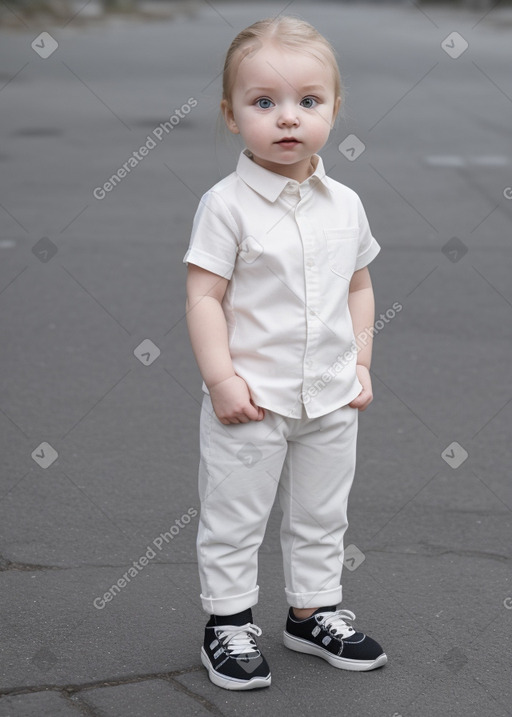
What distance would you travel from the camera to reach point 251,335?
9.35 ft

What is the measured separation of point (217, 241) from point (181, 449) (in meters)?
1.95

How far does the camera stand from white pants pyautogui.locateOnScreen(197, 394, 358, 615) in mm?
2889

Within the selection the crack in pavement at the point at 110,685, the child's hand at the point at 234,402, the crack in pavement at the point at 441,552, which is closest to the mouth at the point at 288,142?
the child's hand at the point at 234,402

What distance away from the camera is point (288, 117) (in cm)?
271

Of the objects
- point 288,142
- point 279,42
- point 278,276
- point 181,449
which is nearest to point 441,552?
point 181,449

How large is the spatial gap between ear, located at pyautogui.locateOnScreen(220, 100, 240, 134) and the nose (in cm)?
15

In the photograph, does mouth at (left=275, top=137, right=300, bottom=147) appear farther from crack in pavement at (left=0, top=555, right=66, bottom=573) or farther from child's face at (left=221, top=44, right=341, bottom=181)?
crack in pavement at (left=0, top=555, right=66, bottom=573)

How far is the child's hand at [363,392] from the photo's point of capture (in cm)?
298

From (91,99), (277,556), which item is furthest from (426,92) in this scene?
(277,556)

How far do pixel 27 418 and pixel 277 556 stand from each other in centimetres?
163

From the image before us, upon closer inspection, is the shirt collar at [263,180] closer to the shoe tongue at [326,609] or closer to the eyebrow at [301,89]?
the eyebrow at [301,89]

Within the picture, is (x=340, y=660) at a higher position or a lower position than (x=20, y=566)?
higher

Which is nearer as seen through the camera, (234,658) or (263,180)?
(263,180)

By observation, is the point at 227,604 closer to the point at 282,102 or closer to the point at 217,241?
the point at 217,241
